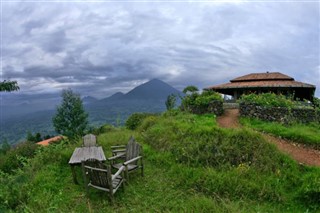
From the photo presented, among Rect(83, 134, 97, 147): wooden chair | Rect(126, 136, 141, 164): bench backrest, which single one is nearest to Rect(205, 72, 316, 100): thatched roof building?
Rect(83, 134, 97, 147): wooden chair

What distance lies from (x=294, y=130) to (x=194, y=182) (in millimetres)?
5519

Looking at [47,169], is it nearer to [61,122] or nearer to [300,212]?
[300,212]

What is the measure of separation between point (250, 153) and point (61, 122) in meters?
32.4

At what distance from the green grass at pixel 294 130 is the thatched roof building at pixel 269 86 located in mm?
7095

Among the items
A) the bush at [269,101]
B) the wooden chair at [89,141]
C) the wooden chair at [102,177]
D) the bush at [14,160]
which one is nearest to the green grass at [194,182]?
the wooden chair at [102,177]

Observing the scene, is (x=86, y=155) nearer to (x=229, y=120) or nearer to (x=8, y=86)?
(x=8, y=86)

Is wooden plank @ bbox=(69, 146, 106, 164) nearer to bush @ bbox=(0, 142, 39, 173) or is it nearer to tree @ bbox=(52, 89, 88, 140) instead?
bush @ bbox=(0, 142, 39, 173)

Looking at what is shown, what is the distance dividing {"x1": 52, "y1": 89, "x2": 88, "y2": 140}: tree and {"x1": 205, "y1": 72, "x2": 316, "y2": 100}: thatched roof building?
901 inches

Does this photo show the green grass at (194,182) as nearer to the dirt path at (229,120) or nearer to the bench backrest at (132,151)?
the bench backrest at (132,151)

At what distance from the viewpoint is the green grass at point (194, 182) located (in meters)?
5.43

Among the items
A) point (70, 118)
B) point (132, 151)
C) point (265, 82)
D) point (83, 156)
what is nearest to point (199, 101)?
point (132, 151)

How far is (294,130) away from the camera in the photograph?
937 centimetres

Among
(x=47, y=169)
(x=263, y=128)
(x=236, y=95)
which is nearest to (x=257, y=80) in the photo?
(x=236, y=95)

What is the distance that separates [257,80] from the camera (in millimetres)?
19688
